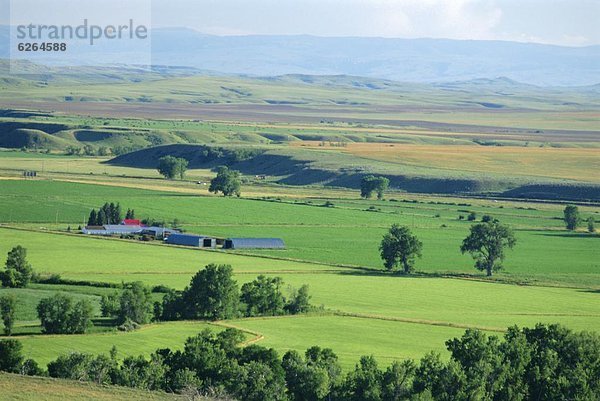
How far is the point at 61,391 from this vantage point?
35406mm

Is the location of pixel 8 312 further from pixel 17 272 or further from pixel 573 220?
pixel 573 220

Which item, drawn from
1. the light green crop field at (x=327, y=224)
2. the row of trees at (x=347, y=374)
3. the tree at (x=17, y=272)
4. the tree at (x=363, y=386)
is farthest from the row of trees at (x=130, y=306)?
the tree at (x=363, y=386)

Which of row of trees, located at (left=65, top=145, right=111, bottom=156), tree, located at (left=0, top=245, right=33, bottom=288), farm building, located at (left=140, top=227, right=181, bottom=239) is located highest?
row of trees, located at (left=65, top=145, right=111, bottom=156)

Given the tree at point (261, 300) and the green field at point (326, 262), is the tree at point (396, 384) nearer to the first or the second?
the green field at point (326, 262)

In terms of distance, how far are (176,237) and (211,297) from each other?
25969mm

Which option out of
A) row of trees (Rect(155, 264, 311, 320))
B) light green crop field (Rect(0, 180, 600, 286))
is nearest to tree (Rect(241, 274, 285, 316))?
row of trees (Rect(155, 264, 311, 320))

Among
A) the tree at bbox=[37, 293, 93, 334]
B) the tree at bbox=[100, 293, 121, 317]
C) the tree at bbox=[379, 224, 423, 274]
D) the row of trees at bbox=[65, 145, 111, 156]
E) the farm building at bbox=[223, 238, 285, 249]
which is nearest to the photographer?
the tree at bbox=[37, 293, 93, 334]

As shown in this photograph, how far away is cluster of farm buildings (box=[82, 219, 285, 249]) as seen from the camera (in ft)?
250

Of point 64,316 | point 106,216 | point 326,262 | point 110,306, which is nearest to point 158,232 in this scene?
point 106,216

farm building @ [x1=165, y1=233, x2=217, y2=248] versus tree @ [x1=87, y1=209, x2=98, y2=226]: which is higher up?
tree @ [x1=87, y1=209, x2=98, y2=226]

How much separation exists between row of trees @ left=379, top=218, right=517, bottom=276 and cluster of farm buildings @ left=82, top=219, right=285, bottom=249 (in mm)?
7542

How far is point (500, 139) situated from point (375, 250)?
109694 millimetres

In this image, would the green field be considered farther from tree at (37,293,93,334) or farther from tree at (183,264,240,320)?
tree at (183,264,240,320)

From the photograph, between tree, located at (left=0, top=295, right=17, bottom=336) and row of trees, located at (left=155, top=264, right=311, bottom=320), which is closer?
tree, located at (left=0, top=295, right=17, bottom=336)
